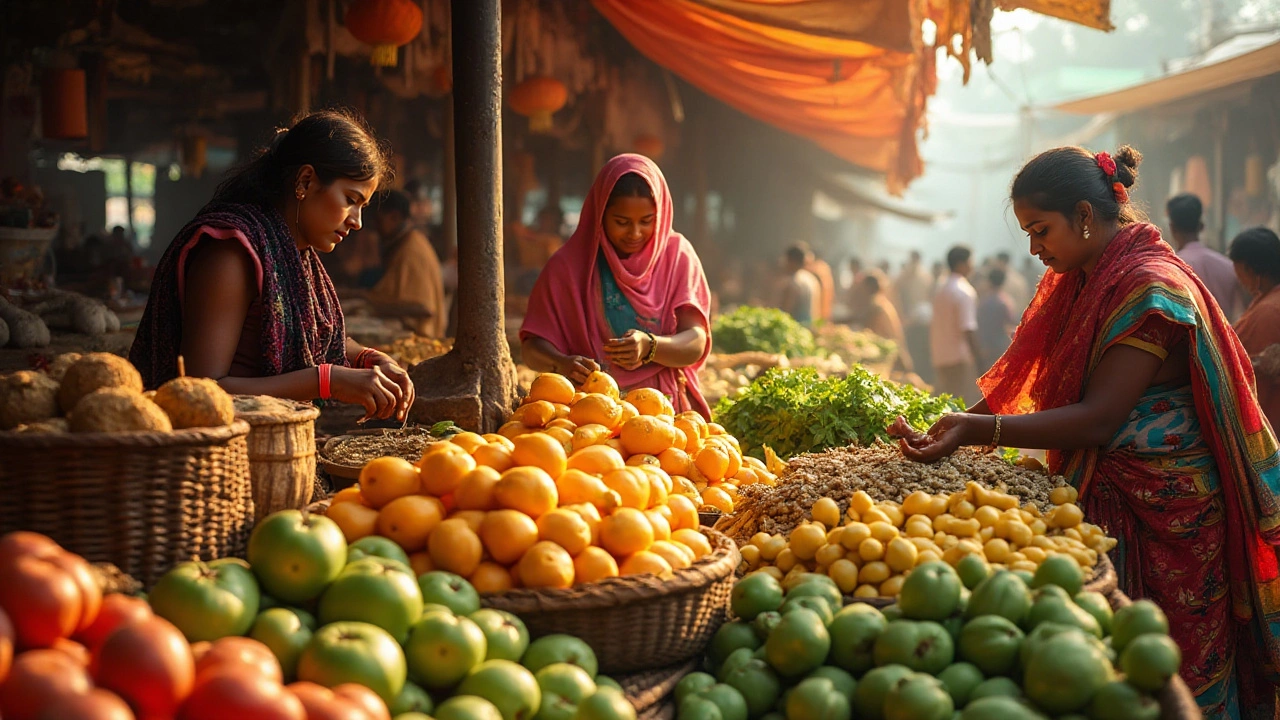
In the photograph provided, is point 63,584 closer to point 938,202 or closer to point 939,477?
point 939,477

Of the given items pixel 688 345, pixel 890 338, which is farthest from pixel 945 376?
pixel 688 345

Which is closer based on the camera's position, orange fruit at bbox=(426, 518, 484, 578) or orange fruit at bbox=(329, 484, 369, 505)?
orange fruit at bbox=(426, 518, 484, 578)

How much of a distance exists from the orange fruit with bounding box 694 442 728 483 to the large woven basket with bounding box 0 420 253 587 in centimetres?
152

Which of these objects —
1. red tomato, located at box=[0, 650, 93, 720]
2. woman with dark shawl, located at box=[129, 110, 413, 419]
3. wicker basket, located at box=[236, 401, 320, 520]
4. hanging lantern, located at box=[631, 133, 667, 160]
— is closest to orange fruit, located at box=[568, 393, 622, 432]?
woman with dark shawl, located at box=[129, 110, 413, 419]

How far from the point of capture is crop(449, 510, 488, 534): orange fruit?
2088 millimetres

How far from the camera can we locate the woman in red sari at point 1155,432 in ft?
9.37

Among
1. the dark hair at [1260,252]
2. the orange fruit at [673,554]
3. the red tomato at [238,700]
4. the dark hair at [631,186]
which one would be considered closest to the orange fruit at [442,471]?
the orange fruit at [673,554]

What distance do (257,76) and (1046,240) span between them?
10526 mm

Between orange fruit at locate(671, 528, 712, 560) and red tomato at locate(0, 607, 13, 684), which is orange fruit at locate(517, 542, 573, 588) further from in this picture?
red tomato at locate(0, 607, 13, 684)

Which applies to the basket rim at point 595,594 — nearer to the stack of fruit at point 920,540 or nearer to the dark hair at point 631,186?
the stack of fruit at point 920,540

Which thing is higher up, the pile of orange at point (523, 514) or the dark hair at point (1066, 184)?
the dark hair at point (1066, 184)

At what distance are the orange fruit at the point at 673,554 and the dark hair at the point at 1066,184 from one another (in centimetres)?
160

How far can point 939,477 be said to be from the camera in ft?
9.19

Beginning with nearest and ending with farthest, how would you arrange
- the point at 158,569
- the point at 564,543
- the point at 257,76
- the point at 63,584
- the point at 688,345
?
1. the point at 63,584
2. the point at 158,569
3. the point at 564,543
4. the point at 688,345
5. the point at 257,76
